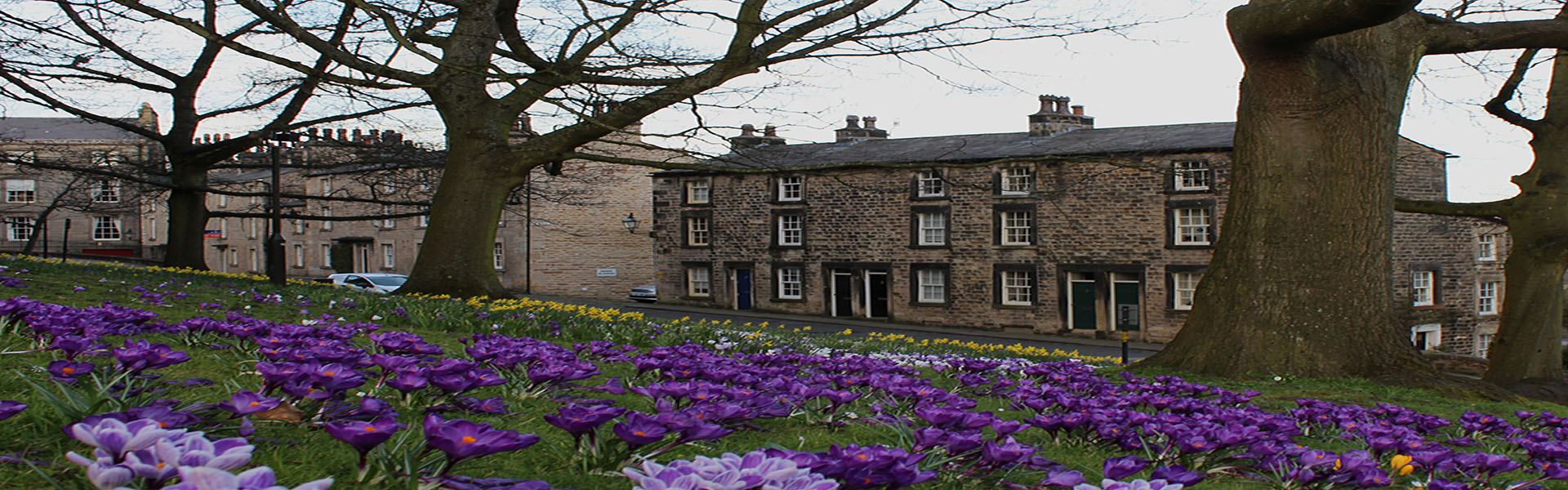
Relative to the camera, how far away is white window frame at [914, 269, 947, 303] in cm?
3753

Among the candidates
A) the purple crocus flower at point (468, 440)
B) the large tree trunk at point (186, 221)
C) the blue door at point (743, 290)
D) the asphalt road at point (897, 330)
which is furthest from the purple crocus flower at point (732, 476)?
the blue door at point (743, 290)

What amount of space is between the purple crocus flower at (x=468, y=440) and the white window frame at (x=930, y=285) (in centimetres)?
3605

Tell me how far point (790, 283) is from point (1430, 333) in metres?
21.2

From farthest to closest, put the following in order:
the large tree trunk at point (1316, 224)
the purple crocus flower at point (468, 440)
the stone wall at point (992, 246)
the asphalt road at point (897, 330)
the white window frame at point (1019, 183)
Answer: the white window frame at point (1019, 183) → the stone wall at point (992, 246) → the asphalt road at point (897, 330) → the large tree trunk at point (1316, 224) → the purple crocus flower at point (468, 440)

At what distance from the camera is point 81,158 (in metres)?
26.0

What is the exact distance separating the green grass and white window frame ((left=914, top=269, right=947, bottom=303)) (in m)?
24.4

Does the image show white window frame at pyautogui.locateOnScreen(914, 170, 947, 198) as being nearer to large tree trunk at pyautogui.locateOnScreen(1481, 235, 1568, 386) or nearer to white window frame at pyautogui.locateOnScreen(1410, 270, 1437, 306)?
white window frame at pyautogui.locateOnScreen(1410, 270, 1437, 306)

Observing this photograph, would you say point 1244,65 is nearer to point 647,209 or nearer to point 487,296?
point 487,296

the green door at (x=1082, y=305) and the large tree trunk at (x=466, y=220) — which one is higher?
the large tree trunk at (x=466, y=220)

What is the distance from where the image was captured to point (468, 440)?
5.85 ft

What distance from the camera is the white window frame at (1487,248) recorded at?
3616cm

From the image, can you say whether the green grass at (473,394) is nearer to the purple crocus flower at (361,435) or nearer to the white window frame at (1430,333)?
the purple crocus flower at (361,435)

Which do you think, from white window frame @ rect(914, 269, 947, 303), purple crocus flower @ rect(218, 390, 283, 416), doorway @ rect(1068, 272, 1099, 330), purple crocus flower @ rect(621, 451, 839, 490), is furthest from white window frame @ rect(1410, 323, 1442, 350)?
purple crocus flower @ rect(218, 390, 283, 416)

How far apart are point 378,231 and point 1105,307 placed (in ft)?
121
